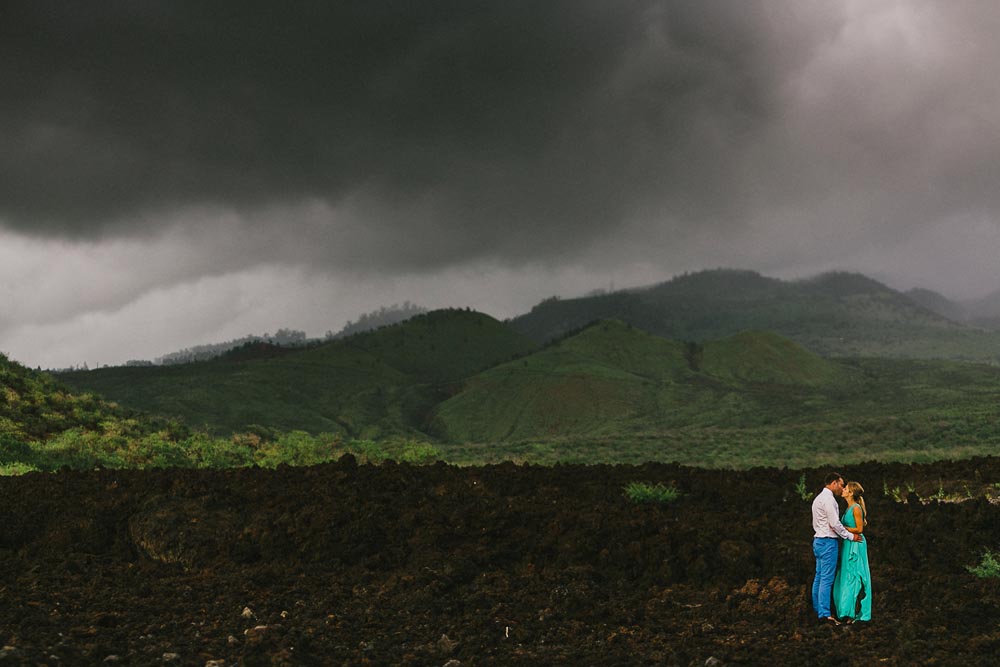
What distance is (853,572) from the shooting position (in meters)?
7.91

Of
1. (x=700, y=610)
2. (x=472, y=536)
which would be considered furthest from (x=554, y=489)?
(x=700, y=610)

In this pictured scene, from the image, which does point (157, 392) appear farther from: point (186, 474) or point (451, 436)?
point (186, 474)

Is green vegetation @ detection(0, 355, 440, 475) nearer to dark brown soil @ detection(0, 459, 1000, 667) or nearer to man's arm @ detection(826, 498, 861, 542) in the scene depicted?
dark brown soil @ detection(0, 459, 1000, 667)

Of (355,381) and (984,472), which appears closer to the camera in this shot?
(984,472)

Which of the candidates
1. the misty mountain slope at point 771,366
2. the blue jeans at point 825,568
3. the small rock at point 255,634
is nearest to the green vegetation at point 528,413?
the misty mountain slope at point 771,366

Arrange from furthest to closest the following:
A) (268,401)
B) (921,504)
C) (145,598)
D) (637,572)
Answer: (268,401)
(921,504)
(637,572)
(145,598)

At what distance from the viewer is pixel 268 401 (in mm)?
146750

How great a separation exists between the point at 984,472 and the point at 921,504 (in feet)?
10.9

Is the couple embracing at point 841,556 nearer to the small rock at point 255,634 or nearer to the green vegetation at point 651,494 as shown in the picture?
the green vegetation at point 651,494

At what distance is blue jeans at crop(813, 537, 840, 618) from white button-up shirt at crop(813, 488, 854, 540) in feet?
0.41

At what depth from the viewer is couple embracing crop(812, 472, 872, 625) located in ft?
25.6

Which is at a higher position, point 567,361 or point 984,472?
point 567,361

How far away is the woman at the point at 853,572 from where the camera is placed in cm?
783

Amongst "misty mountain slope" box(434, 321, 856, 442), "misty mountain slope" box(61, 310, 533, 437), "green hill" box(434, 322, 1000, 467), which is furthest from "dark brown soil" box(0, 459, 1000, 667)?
"misty mountain slope" box(61, 310, 533, 437)
